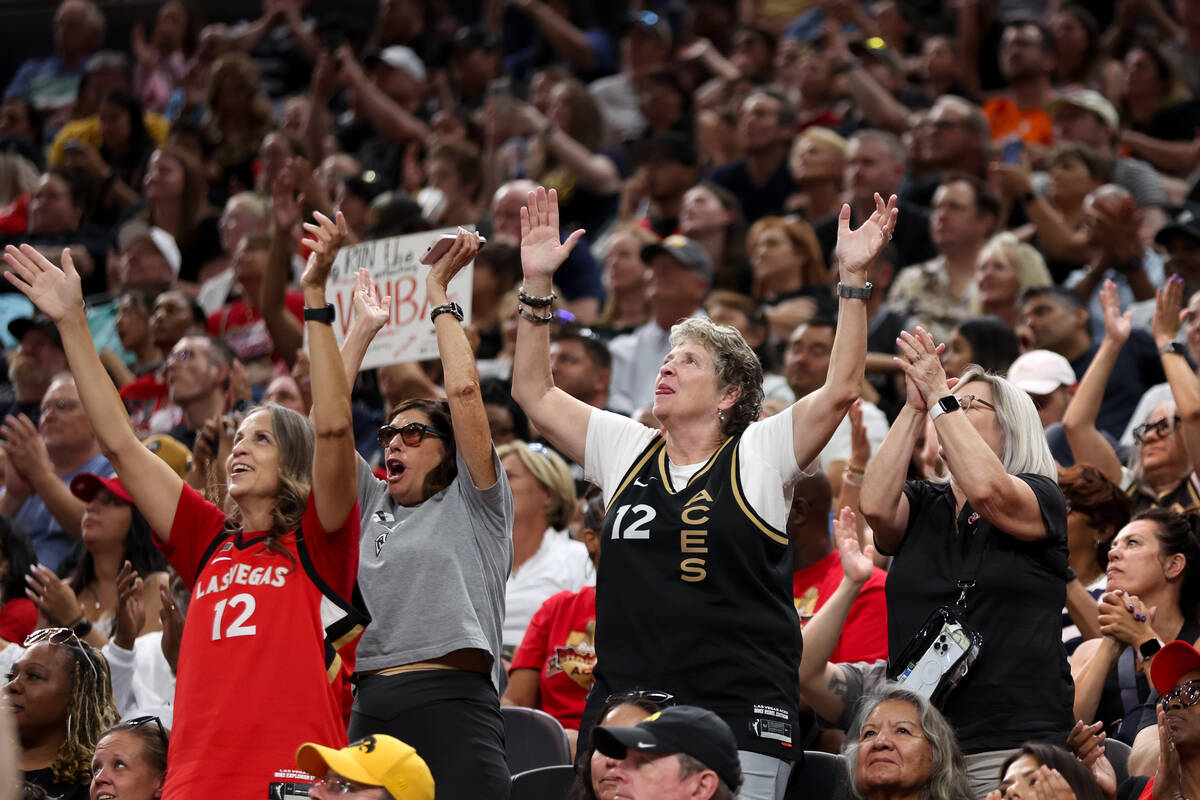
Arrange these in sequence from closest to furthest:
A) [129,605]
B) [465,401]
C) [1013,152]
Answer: [465,401]
[129,605]
[1013,152]

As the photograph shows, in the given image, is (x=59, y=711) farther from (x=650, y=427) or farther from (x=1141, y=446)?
(x=1141, y=446)

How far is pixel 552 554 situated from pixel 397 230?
2618mm

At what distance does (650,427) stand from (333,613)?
4.84 ft

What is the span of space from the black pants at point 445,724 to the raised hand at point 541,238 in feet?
3.55

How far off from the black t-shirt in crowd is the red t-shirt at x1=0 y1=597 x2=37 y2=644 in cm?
356

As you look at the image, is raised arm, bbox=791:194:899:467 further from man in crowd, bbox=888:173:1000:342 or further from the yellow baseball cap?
man in crowd, bbox=888:173:1000:342

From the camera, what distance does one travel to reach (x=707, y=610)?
A: 12.3 ft

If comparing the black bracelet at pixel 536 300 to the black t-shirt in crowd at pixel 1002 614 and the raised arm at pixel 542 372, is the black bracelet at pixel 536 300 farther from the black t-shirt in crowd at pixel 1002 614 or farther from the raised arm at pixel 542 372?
the black t-shirt in crowd at pixel 1002 614

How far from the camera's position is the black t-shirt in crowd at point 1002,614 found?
13.5ft

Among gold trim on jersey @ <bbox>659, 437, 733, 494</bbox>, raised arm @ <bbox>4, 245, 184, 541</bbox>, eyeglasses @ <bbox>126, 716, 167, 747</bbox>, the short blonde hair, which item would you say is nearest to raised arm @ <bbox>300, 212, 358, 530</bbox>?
raised arm @ <bbox>4, 245, 184, 541</bbox>

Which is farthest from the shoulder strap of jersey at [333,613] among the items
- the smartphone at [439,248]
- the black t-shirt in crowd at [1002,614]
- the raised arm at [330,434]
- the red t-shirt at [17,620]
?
the red t-shirt at [17,620]

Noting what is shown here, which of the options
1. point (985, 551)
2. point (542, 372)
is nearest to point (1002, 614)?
point (985, 551)

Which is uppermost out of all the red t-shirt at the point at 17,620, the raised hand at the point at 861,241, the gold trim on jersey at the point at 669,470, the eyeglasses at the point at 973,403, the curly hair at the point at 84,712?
the raised hand at the point at 861,241

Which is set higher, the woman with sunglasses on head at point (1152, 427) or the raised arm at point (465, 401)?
the raised arm at point (465, 401)
